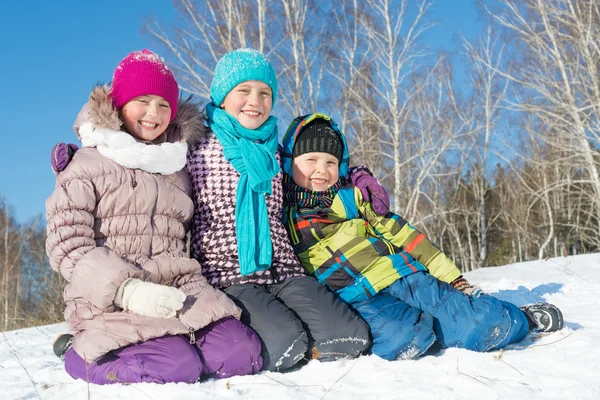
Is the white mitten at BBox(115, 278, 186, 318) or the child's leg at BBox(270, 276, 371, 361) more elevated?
the white mitten at BBox(115, 278, 186, 318)

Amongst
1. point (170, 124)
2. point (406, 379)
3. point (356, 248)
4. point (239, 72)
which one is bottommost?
point (406, 379)

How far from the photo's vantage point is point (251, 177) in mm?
2594

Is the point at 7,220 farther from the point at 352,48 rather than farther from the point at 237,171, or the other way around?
the point at 237,171

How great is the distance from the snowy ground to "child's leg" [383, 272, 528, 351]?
0.08 m

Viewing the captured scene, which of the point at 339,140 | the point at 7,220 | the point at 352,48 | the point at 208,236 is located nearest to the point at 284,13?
the point at 352,48

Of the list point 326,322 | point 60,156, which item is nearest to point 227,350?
point 326,322

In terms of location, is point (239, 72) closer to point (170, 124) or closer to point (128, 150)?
point (170, 124)

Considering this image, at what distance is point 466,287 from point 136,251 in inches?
70.6

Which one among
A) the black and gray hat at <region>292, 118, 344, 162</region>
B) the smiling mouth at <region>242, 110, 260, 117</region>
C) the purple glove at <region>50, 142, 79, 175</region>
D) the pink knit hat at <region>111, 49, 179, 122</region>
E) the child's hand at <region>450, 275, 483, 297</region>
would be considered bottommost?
the child's hand at <region>450, 275, 483, 297</region>

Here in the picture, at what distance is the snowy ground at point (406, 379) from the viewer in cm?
177

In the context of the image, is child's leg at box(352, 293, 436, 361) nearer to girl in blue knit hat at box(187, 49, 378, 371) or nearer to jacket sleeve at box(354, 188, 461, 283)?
girl in blue knit hat at box(187, 49, 378, 371)

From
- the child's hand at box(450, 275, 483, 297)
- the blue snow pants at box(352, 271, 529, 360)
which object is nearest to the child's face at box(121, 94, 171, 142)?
the blue snow pants at box(352, 271, 529, 360)

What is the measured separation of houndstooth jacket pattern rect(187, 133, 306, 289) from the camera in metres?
2.54

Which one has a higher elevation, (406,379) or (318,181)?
(318,181)
